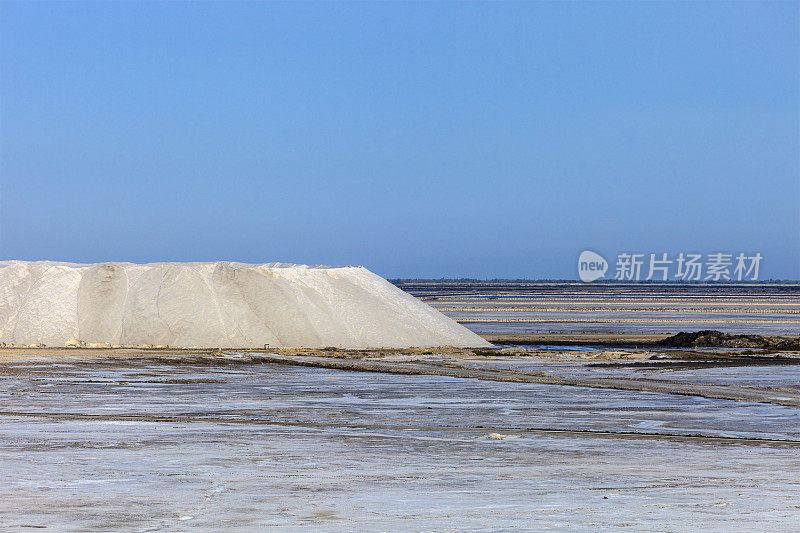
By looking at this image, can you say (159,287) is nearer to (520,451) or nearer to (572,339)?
(572,339)

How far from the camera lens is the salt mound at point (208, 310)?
33.2 metres

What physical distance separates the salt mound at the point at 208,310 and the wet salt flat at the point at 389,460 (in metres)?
13.0

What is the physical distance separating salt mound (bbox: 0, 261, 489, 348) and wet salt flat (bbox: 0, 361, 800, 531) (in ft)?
42.7

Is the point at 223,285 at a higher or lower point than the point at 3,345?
higher

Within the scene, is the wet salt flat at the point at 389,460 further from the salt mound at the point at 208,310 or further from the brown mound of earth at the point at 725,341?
the brown mound of earth at the point at 725,341

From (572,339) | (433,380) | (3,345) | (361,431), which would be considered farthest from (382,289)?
(361,431)

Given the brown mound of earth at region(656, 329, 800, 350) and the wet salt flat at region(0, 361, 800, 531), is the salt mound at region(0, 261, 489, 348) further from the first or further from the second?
the wet salt flat at region(0, 361, 800, 531)

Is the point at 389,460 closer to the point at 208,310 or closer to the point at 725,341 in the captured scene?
the point at 208,310

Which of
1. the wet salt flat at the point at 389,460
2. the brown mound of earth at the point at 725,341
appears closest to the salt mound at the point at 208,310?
the brown mound of earth at the point at 725,341

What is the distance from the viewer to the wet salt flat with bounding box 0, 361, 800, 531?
A: 8602 mm

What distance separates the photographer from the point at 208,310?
33.6 metres

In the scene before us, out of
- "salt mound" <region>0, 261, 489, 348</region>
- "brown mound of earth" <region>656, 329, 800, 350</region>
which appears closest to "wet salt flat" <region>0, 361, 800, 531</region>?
"salt mound" <region>0, 261, 489, 348</region>

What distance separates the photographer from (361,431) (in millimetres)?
14188

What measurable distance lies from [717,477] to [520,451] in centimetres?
256
